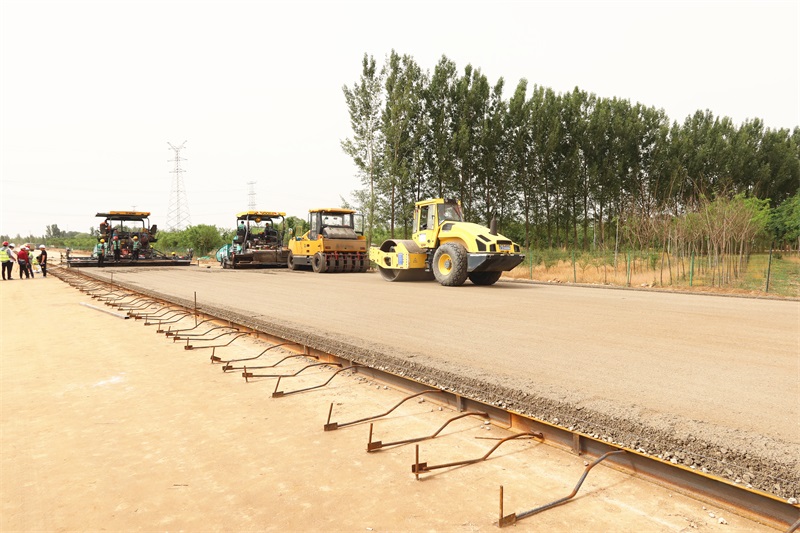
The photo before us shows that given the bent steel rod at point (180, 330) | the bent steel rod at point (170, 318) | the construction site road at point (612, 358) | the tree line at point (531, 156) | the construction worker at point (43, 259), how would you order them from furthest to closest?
1. the tree line at point (531, 156)
2. the construction worker at point (43, 259)
3. the bent steel rod at point (170, 318)
4. the bent steel rod at point (180, 330)
5. the construction site road at point (612, 358)

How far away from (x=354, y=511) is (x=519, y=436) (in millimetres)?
1482

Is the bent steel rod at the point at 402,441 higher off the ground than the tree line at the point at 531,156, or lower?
lower

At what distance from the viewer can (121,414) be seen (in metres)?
4.40

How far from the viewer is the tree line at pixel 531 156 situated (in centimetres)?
3228

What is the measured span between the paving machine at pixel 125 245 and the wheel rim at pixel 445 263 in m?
17.8

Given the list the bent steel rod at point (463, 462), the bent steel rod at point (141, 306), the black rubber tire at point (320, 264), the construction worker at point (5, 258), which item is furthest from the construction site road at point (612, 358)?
the construction worker at point (5, 258)

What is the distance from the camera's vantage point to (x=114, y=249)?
2612cm

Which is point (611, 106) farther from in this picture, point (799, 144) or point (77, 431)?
point (77, 431)

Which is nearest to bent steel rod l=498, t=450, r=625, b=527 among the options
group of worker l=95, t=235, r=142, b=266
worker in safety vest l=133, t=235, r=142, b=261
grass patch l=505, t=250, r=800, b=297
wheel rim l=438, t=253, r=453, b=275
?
wheel rim l=438, t=253, r=453, b=275

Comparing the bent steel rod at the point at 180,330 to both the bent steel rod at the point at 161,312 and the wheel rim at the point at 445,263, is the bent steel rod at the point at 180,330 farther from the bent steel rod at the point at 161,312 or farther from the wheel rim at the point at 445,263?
the wheel rim at the point at 445,263

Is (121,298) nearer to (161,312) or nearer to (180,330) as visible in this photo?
(161,312)

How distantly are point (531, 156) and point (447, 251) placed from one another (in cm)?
2430

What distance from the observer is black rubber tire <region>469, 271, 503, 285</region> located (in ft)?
50.8

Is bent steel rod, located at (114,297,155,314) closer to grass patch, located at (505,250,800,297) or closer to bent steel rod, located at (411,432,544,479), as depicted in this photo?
bent steel rod, located at (411,432,544,479)
